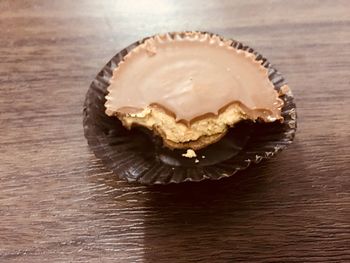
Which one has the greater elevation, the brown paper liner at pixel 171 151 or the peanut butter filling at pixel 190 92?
the peanut butter filling at pixel 190 92

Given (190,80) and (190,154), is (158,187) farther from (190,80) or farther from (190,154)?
(190,80)

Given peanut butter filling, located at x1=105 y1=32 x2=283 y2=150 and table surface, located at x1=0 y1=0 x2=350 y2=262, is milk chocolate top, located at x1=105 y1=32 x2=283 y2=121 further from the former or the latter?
table surface, located at x1=0 y1=0 x2=350 y2=262

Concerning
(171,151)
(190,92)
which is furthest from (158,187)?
(190,92)

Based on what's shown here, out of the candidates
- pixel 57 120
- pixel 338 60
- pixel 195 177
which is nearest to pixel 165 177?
pixel 195 177

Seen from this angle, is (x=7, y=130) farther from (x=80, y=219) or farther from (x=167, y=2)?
(x=167, y=2)

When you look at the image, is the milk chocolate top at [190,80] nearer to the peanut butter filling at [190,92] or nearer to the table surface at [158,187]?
the peanut butter filling at [190,92]

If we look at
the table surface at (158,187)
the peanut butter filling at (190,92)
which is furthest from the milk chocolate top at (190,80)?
the table surface at (158,187)

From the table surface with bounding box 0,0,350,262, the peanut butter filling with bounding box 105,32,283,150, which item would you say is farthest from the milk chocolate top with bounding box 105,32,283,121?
the table surface with bounding box 0,0,350,262
